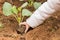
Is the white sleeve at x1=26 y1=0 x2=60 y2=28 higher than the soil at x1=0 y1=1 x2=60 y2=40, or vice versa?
the white sleeve at x1=26 y1=0 x2=60 y2=28

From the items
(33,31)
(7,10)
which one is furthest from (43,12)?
(7,10)

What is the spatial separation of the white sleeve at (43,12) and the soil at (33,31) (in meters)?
0.07

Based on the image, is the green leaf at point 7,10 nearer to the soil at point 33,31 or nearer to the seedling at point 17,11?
the seedling at point 17,11

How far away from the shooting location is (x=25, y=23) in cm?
190

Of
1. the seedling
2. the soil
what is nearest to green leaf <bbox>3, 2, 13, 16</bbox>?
the seedling

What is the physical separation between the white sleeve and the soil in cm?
7

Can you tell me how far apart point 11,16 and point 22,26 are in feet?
0.50

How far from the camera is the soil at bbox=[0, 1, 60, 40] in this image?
1.84m

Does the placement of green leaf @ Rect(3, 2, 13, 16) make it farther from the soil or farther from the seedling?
the soil

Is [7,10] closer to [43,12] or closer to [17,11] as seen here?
[17,11]

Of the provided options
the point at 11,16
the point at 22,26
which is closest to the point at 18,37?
the point at 22,26

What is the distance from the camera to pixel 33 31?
6.18 feet

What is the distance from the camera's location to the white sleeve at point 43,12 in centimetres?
175

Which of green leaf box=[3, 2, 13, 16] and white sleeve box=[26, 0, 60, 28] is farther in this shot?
green leaf box=[3, 2, 13, 16]
